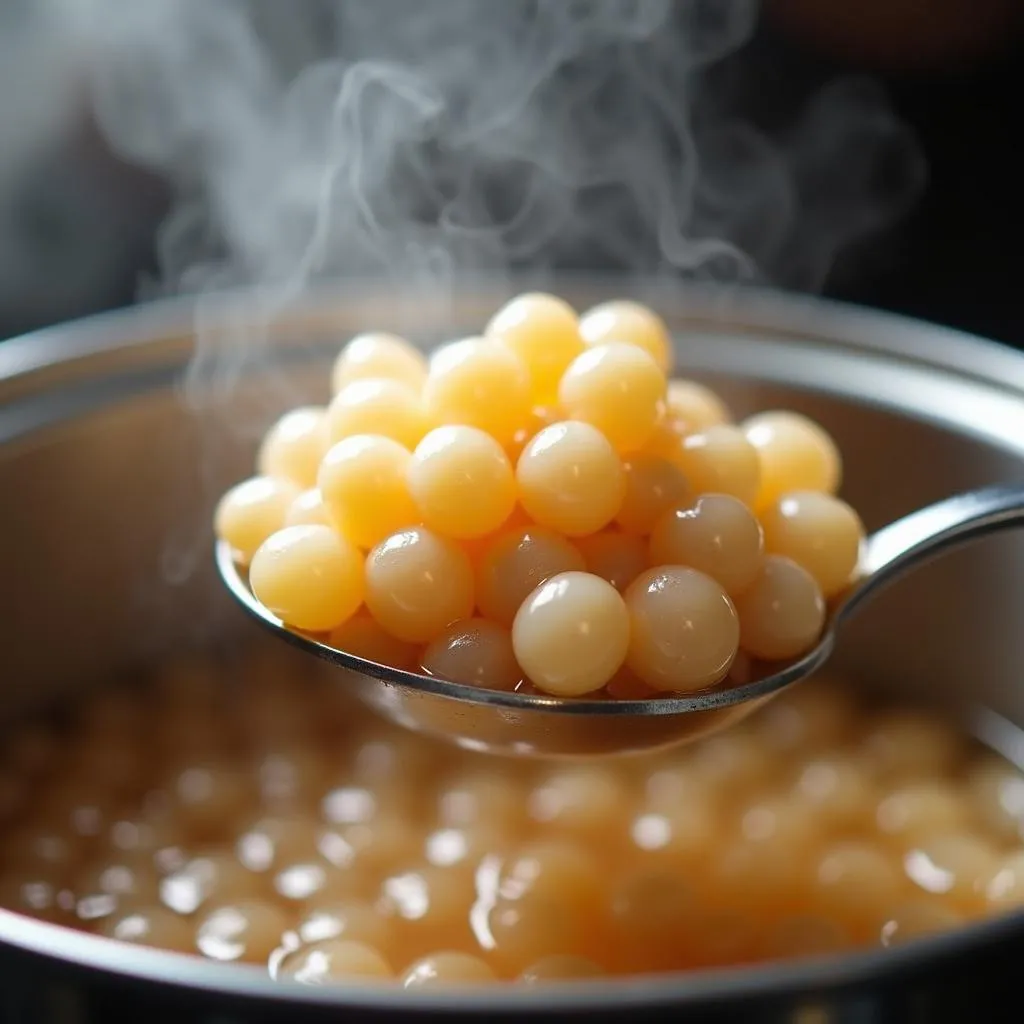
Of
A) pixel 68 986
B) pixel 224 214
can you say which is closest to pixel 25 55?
pixel 224 214

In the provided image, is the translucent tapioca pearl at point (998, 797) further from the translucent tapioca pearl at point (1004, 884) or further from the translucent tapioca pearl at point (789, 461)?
the translucent tapioca pearl at point (789, 461)

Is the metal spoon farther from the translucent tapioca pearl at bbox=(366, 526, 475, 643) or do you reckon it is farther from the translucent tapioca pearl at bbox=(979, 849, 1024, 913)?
the translucent tapioca pearl at bbox=(979, 849, 1024, 913)

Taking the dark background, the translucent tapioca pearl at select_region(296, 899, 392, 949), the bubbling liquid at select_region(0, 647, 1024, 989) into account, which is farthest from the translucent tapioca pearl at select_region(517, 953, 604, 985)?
the dark background

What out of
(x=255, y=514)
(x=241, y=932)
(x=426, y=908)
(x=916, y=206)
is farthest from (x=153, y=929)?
(x=916, y=206)

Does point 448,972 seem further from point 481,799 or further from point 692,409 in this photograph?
point 692,409

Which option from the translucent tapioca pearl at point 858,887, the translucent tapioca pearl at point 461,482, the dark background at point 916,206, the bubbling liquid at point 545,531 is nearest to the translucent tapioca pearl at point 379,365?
the bubbling liquid at point 545,531

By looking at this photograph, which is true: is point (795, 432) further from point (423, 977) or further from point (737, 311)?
point (423, 977)

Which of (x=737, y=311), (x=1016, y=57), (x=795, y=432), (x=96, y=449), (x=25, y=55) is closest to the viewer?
(x=795, y=432)
